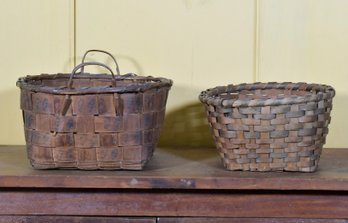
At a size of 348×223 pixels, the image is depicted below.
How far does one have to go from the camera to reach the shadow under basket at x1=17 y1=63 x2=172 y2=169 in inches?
37.9

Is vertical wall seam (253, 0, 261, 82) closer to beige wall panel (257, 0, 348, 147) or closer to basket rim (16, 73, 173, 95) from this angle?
beige wall panel (257, 0, 348, 147)

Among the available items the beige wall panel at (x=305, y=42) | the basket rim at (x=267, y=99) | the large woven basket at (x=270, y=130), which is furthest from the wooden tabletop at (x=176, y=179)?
the beige wall panel at (x=305, y=42)

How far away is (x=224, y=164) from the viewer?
1035 millimetres

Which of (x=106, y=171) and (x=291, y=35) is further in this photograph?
(x=291, y=35)

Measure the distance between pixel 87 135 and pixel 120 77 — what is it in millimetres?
257

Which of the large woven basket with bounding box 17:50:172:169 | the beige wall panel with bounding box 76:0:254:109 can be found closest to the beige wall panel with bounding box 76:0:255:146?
the beige wall panel with bounding box 76:0:254:109

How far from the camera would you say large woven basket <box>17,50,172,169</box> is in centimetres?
96

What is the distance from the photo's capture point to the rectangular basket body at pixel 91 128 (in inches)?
38.0

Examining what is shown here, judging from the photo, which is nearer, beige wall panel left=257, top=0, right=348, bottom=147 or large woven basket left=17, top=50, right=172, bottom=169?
large woven basket left=17, top=50, right=172, bottom=169

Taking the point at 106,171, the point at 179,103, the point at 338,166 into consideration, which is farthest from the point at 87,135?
the point at 338,166

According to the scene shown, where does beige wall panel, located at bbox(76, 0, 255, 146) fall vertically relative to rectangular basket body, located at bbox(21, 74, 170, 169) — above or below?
above

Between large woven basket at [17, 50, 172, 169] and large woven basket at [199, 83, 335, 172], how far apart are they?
0.41ft

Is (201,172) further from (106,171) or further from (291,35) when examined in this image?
(291,35)

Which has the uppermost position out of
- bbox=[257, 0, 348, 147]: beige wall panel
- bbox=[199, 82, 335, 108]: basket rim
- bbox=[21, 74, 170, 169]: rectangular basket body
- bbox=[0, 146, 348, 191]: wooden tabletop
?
bbox=[257, 0, 348, 147]: beige wall panel
